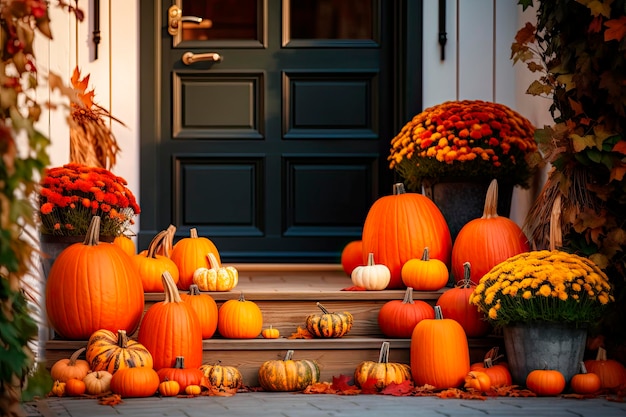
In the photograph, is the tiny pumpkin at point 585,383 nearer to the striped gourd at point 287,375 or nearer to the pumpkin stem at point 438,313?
the pumpkin stem at point 438,313

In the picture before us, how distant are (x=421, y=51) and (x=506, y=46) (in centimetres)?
50

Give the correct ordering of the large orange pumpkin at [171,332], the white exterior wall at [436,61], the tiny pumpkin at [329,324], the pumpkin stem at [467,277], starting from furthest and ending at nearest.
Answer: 1. the white exterior wall at [436,61]
2. the pumpkin stem at [467,277]
3. the tiny pumpkin at [329,324]
4. the large orange pumpkin at [171,332]

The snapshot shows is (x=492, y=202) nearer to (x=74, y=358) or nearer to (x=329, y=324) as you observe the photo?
(x=329, y=324)

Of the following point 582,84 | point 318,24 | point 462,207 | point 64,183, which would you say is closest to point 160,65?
point 318,24

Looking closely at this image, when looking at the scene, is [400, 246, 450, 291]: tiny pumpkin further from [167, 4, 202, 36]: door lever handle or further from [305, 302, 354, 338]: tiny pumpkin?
[167, 4, 202, 36]: door lever handle

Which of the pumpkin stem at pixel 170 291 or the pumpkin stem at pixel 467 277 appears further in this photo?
the pumpkin stem at pixel 467 277

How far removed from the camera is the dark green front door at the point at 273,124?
5.58 meters

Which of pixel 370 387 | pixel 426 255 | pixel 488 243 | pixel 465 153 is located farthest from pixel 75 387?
pixel 465 153

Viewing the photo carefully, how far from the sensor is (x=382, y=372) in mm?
3852

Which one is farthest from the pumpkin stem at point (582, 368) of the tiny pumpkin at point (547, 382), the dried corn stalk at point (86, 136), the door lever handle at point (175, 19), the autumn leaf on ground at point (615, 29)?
the door lever handle at point (175, 19)

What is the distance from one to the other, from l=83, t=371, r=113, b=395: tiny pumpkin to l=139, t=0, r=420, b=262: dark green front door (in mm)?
1908

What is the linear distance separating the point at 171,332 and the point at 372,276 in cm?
103

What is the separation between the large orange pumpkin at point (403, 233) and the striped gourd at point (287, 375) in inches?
34.1

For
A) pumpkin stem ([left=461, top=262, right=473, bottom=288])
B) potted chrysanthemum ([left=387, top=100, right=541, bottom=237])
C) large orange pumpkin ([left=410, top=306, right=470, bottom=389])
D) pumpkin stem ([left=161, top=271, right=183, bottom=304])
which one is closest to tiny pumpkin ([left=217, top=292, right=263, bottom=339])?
pumpkin stem ([left=161, top=271, right=183, bottom=304])
